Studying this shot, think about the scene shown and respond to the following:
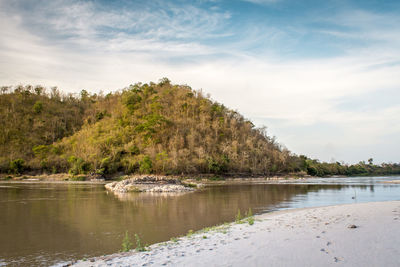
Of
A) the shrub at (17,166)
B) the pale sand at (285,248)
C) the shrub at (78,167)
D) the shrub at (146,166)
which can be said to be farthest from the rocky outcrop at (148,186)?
the shrub at (17,166)

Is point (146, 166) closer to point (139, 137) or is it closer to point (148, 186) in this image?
point (139, 137)

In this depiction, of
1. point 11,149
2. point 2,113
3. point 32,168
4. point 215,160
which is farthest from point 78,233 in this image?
point 2,113

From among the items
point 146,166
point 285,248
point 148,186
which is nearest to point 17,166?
point 146,166

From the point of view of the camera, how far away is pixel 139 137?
81562 millimetres

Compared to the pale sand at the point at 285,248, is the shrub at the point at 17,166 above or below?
above

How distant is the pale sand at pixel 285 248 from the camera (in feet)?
18.2

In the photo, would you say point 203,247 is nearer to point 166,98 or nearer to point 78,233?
point 78,233

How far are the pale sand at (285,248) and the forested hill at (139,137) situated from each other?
186 feet

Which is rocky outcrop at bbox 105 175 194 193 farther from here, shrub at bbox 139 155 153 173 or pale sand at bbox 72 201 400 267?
shrub at bbox 139 155 153 173

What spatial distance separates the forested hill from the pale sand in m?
56.8

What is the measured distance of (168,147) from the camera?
256ft

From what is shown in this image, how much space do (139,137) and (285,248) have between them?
77288 mm

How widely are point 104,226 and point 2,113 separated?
340ft

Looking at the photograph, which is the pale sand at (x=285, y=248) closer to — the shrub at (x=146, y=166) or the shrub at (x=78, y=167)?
the shrub at (x=146, y=166)
